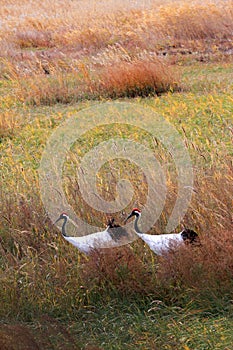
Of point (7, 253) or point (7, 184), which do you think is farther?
point (7, 184)

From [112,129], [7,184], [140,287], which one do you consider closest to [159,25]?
[112,129]

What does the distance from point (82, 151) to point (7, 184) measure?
150cm

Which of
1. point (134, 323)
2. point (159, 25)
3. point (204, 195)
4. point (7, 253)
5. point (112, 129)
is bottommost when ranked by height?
point (134, 323)

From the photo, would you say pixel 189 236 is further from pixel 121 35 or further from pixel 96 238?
pixel 121 35

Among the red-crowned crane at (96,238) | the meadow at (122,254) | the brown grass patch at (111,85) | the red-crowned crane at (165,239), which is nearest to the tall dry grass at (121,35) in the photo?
the brown grass patch at (111,85)

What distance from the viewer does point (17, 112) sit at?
10.5 m

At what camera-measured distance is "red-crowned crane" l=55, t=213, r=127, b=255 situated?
5.14 meters

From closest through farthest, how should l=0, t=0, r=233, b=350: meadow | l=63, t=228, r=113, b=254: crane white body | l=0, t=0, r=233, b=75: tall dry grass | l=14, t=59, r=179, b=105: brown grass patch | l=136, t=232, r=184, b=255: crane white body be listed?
l=0, t=0, r=233, b=350: meadow
l=136, t=232, r=184, b=255: crane white body
l=63, t=228, r=113, b=254: crane white body
l=14, t=59, r=179, b=105: brown grass patch
l=0, t=0, r=233, b=75: tall dry grass

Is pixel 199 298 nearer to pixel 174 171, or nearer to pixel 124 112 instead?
pixel 174 171

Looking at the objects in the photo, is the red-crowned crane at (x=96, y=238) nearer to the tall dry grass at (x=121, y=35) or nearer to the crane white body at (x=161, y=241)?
the crane white body at (x=161, y=241)

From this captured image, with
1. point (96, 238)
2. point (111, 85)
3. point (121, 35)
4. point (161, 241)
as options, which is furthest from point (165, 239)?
point (121, 35)

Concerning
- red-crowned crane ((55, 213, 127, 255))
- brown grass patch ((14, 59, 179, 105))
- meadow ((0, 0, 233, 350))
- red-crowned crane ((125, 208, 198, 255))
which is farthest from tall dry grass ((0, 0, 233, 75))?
red-crowned crane ((125, 208, 198, 255))

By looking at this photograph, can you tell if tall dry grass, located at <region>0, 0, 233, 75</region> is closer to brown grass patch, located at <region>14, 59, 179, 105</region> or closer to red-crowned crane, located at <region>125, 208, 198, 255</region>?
brown grass patch, located at <region>14, 59, 179, 105</region>

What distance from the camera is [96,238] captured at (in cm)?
519
